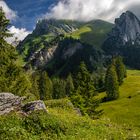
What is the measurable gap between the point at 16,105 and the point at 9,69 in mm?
28571

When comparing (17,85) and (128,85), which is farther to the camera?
(128,85)

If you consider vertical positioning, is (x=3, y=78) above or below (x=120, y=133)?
above

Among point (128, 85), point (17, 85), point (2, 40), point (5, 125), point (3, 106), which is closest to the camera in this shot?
point (5, 125)

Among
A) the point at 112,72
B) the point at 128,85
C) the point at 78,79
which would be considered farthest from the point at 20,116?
the point at 128,85

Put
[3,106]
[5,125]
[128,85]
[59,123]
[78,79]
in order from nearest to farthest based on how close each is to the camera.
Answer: [5,125] < [59,123] < [3,106] < [78,79] < [128,85]

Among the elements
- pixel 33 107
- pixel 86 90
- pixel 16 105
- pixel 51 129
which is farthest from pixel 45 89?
pixel 51 129

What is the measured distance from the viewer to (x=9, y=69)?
185ft

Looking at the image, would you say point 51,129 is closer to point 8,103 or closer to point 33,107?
point 33,107

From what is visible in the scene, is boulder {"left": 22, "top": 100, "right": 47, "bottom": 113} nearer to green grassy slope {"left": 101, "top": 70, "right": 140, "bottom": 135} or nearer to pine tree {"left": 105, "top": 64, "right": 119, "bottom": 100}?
green grassy slope {"left": 101, "top": 70, "right": 140, "bottom": 135}

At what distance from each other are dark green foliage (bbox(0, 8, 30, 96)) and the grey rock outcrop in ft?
79.4

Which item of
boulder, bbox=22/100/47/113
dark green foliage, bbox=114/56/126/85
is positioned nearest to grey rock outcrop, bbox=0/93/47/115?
boulder, bbox=22/100/47/113

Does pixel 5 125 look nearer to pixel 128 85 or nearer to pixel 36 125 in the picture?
pixel 36 125

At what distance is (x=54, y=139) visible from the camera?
79.2ft

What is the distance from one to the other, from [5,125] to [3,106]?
3.60 meters
